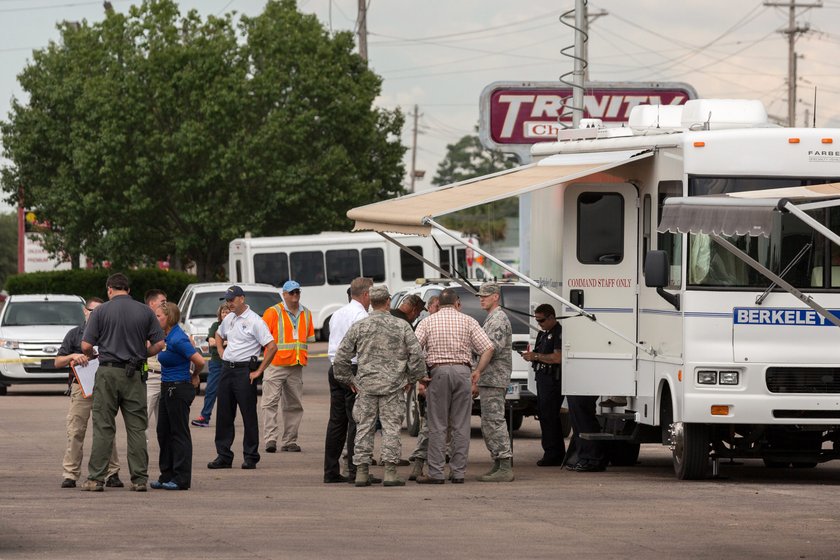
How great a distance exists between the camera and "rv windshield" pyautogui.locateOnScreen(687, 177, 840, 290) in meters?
14.5

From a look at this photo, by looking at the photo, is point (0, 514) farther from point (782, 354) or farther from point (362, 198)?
point (362, 198)

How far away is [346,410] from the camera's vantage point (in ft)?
50.1

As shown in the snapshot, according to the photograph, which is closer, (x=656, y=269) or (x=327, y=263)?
(x=656, y=269)

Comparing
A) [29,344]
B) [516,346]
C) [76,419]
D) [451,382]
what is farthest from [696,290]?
[29,344]

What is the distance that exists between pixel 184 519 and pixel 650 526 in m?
3.46

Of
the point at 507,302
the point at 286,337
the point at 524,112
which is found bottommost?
the point at 286,337

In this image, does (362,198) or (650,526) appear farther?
(362,198)

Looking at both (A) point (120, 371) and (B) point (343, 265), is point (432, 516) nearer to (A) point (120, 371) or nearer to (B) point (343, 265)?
(A) point (120, 371)

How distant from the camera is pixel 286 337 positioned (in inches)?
746

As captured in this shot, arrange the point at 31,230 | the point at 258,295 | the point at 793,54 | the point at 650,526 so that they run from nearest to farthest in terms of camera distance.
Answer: the point at 650,526 < the point at 258,295 < the point at 31,230 < the point at 793,54

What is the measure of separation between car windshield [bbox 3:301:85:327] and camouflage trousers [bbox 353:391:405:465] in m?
15.5

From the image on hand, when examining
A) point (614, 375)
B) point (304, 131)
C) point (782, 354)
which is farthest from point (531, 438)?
point (304, 131)

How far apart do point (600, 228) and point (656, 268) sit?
1.84 m

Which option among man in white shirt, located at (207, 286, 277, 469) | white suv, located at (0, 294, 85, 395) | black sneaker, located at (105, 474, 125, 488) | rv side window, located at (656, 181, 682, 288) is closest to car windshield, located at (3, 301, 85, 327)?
white suv, located at (0, 294, 85, 395)
